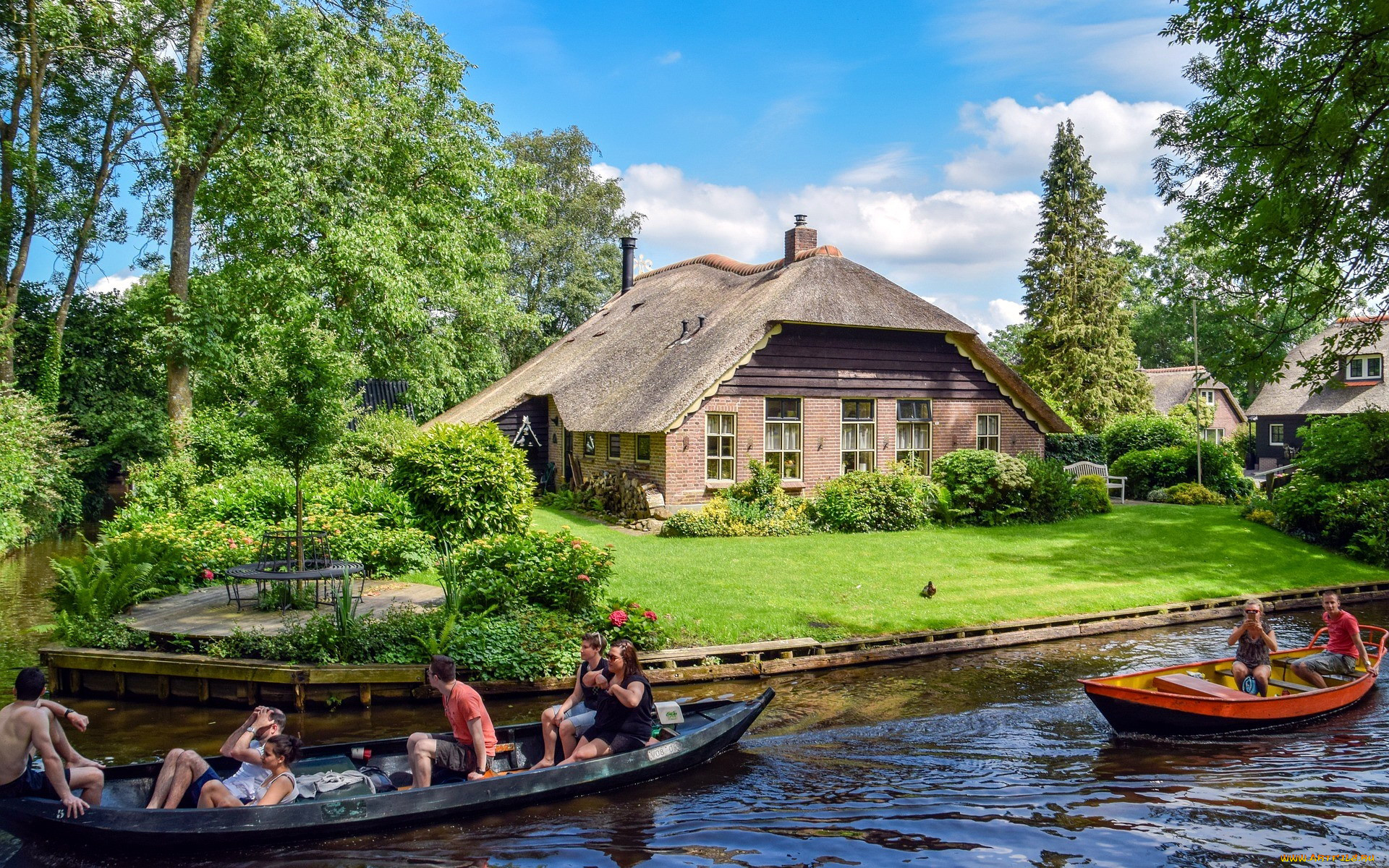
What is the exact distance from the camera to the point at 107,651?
10695mm

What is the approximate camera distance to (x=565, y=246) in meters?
45.6

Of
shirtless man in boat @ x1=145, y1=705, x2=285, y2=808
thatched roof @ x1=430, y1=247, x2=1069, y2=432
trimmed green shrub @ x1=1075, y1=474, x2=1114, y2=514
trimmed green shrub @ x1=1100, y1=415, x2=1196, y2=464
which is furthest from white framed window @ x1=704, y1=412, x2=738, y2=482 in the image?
trimmed green shrub @ x1=1100, y1=415, x2=1196, y2=464

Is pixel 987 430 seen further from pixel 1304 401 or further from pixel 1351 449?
pixel 1304 401

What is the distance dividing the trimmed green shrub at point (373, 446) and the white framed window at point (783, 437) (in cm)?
847

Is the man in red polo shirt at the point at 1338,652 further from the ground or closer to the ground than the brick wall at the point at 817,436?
closer to the ground

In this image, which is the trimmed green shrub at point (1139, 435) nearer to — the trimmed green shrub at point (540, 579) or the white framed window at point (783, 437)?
the white framed window at point (783, 437)

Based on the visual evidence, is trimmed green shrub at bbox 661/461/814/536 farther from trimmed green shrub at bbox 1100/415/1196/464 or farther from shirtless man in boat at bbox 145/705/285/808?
trimmed green shrub at bbox 1100/415/1196/464

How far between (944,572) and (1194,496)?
541 inches

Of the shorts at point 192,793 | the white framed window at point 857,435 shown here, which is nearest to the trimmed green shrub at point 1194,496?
the white framed window at point 857,435

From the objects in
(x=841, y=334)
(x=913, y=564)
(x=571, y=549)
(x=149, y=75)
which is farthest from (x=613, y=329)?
(x=571, y=549)

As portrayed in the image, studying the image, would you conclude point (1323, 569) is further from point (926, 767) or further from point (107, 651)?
point (107, 651)

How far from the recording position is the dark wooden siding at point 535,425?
91.2 ft

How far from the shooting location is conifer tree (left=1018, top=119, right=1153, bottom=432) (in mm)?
35094

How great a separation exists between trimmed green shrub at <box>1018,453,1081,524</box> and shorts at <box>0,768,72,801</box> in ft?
63.2
